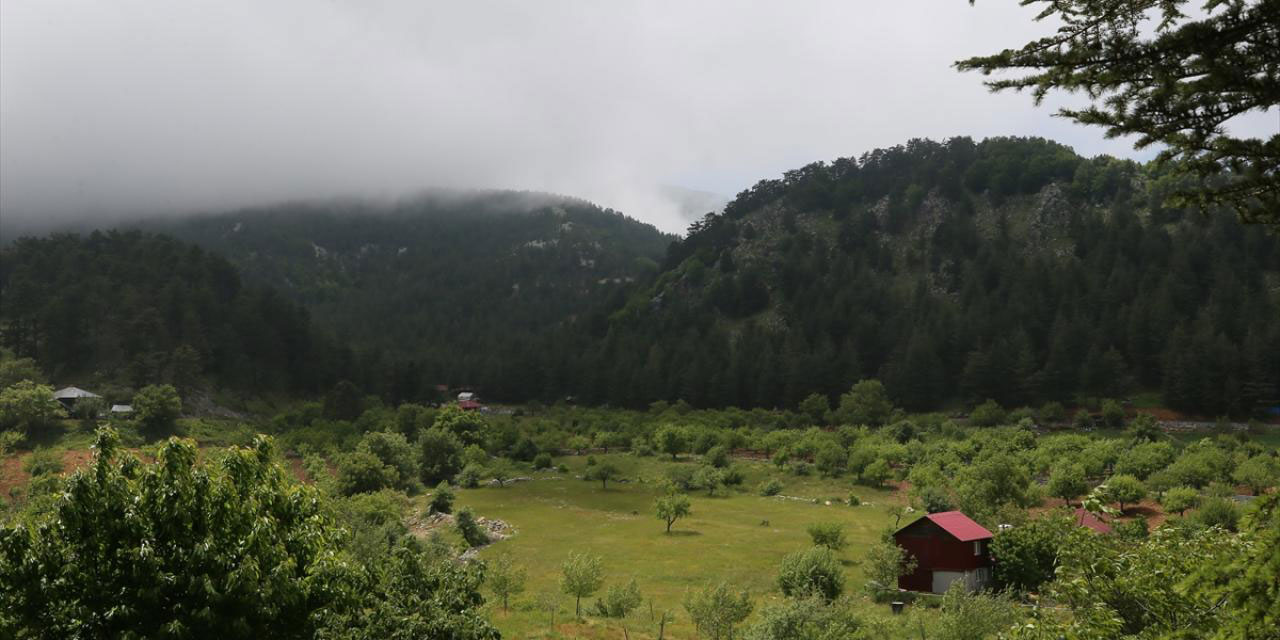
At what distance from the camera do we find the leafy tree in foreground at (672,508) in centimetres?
6481

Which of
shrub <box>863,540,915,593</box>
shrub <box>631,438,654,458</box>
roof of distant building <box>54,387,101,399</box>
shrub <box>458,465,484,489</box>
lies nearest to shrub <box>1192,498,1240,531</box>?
shrub <box>863,540,915,593</box>

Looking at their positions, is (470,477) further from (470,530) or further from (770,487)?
(770,487)

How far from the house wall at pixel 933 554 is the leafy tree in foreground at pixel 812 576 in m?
5.55

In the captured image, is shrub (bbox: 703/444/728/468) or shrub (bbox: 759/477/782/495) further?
shrub (bbox: 703/444/728/468)

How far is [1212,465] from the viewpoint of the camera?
2591 inches

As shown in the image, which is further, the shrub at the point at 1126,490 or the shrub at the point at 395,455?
the shrub at the point at 395,455

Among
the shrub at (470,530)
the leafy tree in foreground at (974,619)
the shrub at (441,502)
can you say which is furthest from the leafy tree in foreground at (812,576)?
the shrub at (441,502)

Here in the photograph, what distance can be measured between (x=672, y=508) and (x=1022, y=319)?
11070 centimetres

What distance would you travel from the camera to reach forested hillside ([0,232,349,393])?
4710 inches

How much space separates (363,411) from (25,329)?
2153 inches

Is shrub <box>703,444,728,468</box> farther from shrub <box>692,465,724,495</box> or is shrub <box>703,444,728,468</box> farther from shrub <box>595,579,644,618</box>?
shrub <box>595,579,644,618</box>

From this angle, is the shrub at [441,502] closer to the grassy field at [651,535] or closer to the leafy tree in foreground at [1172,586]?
the grassy field at [651,535]

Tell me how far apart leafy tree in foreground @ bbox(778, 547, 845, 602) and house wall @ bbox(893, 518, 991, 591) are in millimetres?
5547

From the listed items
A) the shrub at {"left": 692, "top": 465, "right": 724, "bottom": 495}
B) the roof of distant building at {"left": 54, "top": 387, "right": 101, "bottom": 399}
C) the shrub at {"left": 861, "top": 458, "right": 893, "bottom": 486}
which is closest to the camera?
the shrub at {"left": 861, "top": 458, "right": 893, "bottom": 486}
